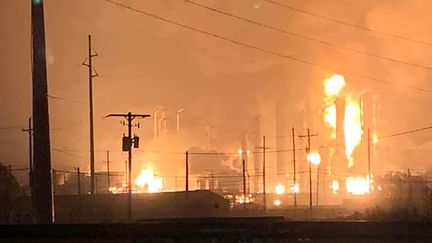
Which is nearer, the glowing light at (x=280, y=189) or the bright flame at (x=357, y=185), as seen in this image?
the bright flame at (x=357, y=185)

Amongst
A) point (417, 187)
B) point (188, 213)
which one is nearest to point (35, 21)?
point (188, 213)

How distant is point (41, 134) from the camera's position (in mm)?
25156

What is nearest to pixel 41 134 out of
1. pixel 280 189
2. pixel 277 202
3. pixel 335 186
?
pixel 335 186

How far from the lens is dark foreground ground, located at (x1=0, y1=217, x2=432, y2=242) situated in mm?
9000

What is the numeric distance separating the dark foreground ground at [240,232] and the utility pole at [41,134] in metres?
16.0

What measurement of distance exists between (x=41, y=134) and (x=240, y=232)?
1757 centimetres

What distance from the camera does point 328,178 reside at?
4975 inches

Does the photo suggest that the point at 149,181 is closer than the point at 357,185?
No

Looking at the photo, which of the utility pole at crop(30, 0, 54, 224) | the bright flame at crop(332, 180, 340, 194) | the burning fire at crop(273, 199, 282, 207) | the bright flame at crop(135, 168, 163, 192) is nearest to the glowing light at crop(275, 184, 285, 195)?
the burning fire at crop(273, 199, 282, 207)

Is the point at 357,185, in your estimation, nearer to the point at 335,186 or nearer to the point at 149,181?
the point at 335,186

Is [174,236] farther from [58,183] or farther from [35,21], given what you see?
[58,183]

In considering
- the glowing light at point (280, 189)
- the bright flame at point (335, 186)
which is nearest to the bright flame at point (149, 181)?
the bright flame at point (335, 186)

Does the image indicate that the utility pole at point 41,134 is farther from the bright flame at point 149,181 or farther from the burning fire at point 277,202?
the burning fire at point 277,202

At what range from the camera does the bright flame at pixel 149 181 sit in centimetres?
11464
